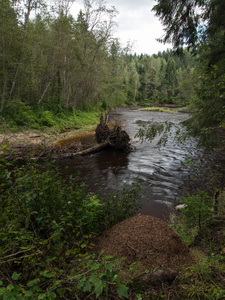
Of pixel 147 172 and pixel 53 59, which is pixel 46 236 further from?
pixel 53 59

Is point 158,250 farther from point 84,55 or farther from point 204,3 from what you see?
point 84,55

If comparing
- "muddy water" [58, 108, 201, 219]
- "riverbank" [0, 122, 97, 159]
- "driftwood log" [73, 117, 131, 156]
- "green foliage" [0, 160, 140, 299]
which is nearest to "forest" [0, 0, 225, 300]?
"green foliage" [0, 160, 140, 299]

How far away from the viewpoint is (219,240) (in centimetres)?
295

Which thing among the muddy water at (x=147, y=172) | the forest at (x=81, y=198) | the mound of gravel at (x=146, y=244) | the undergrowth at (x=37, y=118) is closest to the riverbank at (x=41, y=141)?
the forest at (x=81, y=198)

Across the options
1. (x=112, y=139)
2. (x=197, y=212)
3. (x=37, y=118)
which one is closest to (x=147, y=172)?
(x=112, y=139)

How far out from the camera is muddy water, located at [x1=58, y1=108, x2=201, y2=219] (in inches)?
253

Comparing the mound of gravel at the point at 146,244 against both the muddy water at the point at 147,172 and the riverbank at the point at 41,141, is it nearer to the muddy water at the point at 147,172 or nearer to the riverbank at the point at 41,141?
the muddy water at the point at 147,172

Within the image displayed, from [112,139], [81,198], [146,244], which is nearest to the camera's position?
[146,244]

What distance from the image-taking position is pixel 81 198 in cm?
334

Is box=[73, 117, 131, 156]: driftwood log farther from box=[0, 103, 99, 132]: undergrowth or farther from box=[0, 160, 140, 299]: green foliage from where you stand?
box=[0, 160, 140, 299]: green foliage

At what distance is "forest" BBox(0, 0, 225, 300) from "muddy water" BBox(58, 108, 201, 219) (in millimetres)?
761

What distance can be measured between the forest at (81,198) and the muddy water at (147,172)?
761 millimetres

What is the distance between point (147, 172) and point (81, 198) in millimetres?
6168

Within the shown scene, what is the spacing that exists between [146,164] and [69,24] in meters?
18.3
